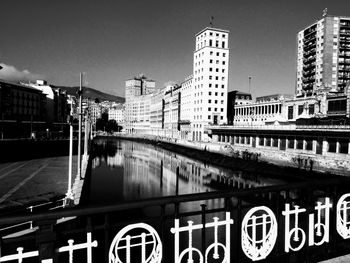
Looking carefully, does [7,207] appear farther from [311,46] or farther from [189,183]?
[311,46]

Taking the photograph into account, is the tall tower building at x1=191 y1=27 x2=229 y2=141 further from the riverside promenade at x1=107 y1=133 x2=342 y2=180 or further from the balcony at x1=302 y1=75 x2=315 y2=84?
the balcony at x1=302 y1=75 x2=315 y2=84

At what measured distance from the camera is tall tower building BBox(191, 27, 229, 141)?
10112 cm

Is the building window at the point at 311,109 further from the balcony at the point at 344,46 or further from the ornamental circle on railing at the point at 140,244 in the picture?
the ornamental circle on railing at the point at 140,244

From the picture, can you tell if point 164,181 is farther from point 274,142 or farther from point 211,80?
point 211,80

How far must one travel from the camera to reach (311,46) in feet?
315

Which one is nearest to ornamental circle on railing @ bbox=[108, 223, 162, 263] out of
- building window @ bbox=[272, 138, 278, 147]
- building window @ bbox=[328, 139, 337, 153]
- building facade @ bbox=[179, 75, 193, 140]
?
building window @ bbox=[328, 139, 337, 153]

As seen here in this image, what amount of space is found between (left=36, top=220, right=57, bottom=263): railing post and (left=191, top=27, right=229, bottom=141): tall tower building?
95625mm

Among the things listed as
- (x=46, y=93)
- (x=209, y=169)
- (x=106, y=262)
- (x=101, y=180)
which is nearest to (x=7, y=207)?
(x=106, y=262)

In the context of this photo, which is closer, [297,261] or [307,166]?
[297,261]

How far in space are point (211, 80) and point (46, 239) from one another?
3987 inches

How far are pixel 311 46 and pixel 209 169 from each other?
63366mm

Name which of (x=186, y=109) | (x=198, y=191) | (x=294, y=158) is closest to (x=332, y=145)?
(x=294, y=158)

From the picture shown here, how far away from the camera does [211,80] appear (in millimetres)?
101312

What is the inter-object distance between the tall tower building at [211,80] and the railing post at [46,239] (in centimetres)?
9562
